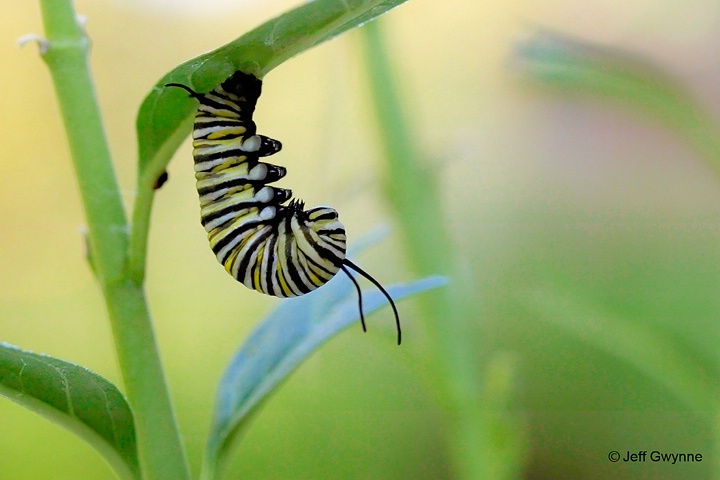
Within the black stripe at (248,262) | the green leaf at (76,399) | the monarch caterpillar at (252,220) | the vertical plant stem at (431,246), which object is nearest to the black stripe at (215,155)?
the monarch caterpillar at (252,220)

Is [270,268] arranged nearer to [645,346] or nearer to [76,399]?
[76,399]

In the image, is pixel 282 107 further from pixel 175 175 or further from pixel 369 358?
pixel 369 358

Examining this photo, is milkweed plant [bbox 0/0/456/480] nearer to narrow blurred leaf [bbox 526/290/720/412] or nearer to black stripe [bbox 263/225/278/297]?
black stripe [bbox 263/225/278/297]

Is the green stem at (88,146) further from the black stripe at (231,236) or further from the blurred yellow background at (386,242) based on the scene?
the blurred yellow background at (386,242)

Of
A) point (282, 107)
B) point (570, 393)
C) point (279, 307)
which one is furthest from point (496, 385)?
point (282, 107)

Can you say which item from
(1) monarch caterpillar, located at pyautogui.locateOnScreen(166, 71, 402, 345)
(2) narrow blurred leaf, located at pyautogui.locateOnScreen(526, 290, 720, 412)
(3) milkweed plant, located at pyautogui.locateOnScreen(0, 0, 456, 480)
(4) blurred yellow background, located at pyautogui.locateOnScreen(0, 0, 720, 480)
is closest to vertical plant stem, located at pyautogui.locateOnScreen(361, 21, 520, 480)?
(2) narrow blurred leaf, located at pyautogui.locateOnScreen(526, 290, 720, 412)
